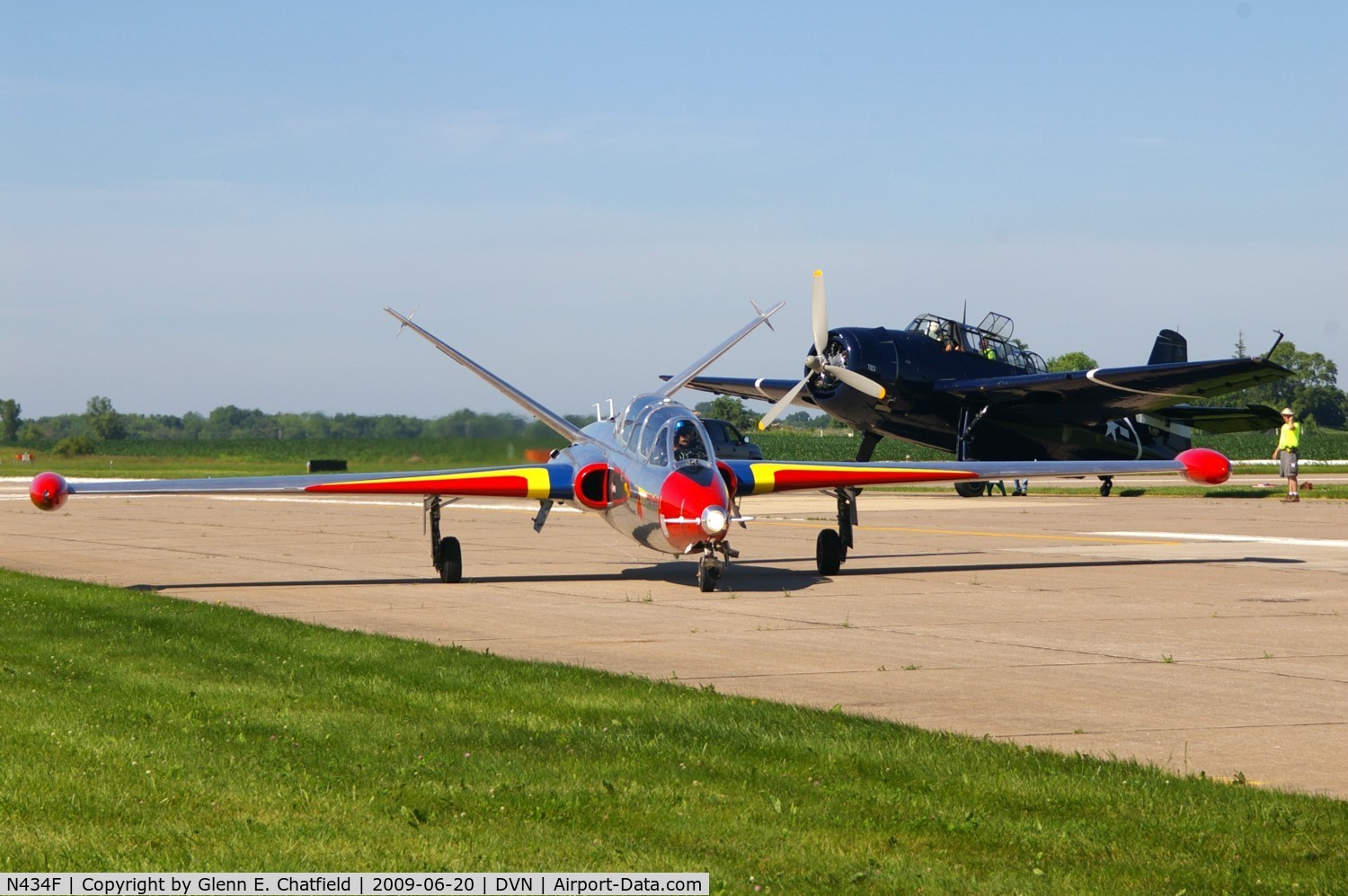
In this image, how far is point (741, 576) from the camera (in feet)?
64.6

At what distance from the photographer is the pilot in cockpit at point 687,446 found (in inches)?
684

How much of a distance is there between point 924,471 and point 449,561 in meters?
6.37

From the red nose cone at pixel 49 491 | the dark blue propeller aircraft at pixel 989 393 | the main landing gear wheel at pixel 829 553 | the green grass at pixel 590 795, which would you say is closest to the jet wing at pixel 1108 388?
the dark blue propeller aircraft at pixel 989 393

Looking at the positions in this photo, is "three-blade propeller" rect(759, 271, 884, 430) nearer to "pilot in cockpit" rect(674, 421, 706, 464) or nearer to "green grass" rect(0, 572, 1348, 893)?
"pilot in cockpit" rect(674, 421, 706, 464)

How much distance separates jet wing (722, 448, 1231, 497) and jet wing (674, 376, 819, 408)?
2436cm

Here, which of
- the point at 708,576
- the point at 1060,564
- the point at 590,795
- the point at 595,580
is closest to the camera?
the point at 590,795

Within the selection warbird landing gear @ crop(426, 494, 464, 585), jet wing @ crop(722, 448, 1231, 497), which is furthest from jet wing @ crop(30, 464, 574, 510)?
jet wing @ crop(722, 448, 1231, 497)

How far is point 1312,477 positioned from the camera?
5366 cm

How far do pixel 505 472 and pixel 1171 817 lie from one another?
12920mm

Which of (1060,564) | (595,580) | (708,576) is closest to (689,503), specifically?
(708,576)

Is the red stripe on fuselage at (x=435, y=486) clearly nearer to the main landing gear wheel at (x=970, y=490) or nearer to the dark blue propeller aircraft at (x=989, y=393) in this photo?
the dark blue propeller aircraft at (x=989, y=393)

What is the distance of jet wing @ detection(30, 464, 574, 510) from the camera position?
1728cm

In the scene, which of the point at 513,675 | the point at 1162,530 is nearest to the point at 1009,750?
the point at 513,675

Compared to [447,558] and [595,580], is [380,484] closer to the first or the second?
[447,558]
